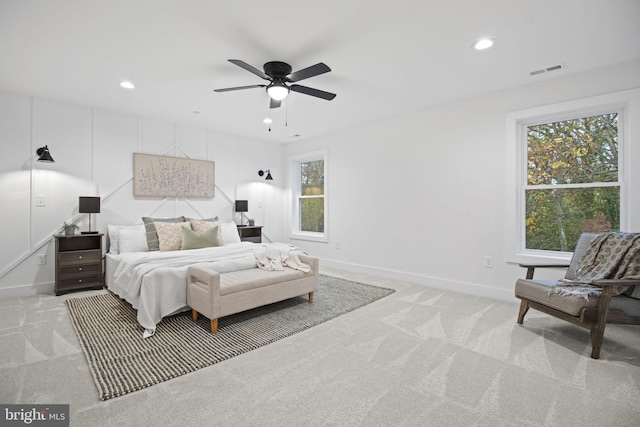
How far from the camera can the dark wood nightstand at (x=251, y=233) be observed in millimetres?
5734

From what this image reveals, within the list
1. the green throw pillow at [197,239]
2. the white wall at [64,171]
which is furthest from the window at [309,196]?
the green throw pillow at [197,239]

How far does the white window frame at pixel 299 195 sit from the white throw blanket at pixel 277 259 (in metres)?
2.24

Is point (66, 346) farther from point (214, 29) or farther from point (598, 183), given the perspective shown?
point (598, 183)

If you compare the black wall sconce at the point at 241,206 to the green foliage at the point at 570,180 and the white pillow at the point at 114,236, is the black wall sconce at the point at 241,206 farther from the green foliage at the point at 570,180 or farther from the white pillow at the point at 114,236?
the green foliage at the point at 570,180

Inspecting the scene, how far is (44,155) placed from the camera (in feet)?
12.5

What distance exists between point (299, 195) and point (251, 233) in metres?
1.42

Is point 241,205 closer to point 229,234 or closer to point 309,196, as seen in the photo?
point 229,234

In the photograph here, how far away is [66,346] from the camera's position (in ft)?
8.02

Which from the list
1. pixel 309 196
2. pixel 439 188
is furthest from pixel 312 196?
pixel 439 188

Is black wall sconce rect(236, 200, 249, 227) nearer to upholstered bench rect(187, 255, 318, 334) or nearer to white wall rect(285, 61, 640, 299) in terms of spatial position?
white wall rect(285, 61, 640, 299)

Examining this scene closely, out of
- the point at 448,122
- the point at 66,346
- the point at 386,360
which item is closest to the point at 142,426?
the point at 66,346

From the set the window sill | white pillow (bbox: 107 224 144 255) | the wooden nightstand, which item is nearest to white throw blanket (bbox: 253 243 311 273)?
white pillow (bbox: 107 224 144 255)

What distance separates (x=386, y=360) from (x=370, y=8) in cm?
261

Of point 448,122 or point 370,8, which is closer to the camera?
point 370,8
